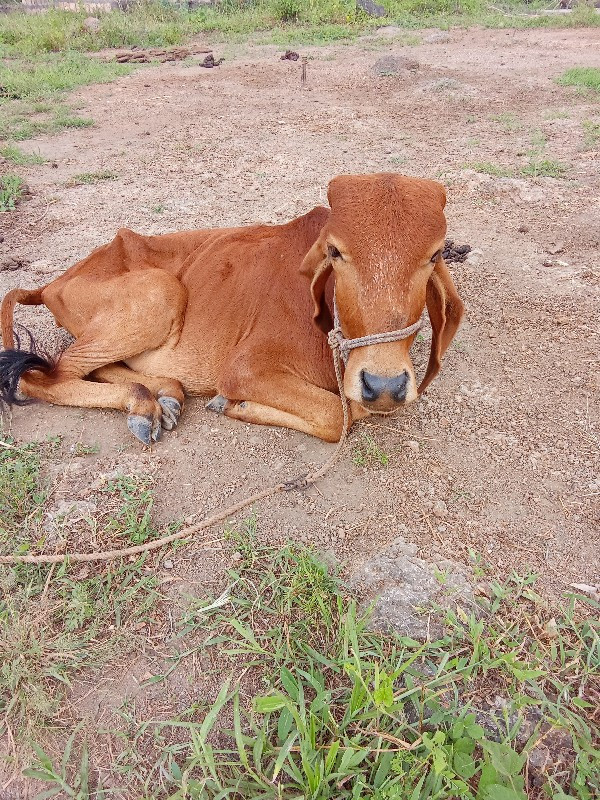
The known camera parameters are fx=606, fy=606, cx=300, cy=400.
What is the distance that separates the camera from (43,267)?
5.07 m

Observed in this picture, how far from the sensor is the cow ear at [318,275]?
2.77m

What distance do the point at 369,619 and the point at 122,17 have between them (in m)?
18.0

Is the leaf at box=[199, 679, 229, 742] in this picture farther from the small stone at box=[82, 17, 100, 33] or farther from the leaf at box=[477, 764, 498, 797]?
the small stone at box=[82, 17, 100, 33]

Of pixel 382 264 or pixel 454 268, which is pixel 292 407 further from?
pixel 454 268

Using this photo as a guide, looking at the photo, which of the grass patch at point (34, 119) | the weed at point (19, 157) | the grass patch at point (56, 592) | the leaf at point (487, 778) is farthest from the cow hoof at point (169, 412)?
the grass patch at point (34, 119)

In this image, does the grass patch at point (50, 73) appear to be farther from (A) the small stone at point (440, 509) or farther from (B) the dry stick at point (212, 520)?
(A) the small stone at point (440, 509)

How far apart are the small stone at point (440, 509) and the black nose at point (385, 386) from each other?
62 centimetres

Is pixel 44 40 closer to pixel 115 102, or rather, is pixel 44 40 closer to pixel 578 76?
pixel 115 102

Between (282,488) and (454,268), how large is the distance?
109 inches

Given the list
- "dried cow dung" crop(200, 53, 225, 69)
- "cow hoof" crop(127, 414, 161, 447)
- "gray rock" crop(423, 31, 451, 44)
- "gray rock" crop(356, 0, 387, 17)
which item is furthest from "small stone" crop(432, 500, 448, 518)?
"gray rock" crop(356, 0, 387, 17)

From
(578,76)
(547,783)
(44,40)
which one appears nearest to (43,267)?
(547,783)

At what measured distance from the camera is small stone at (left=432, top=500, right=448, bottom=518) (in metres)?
2.75

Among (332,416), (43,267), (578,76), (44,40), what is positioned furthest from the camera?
(44,40)

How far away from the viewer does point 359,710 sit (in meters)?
1.97
